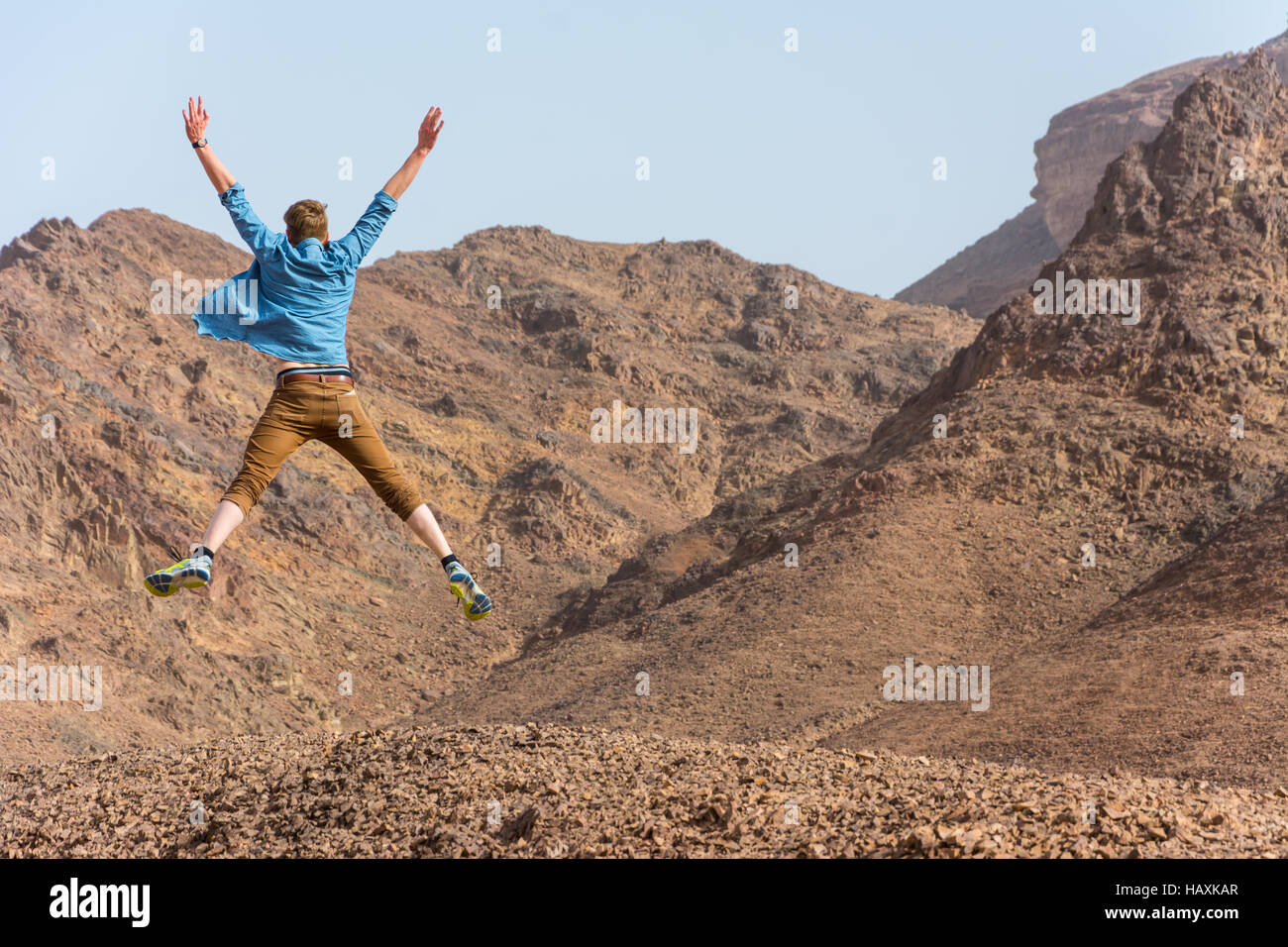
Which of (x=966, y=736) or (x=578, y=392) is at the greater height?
(x=578, y=392)

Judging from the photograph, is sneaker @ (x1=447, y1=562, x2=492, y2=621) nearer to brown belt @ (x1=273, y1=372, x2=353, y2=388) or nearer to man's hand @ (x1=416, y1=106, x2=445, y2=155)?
brown belt @ (x1=273, y1=372, x2=353, y2=388)

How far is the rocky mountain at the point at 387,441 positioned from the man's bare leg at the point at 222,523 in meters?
16.1

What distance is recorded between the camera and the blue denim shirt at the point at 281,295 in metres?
6.69

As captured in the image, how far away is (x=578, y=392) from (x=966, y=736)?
41687mm

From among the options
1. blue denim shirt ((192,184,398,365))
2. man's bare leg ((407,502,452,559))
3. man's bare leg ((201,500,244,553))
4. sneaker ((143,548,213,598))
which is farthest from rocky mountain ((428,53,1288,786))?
sneaker ((143,548,213,598))

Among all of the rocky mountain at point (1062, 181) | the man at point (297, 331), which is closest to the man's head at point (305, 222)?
the man at point (297, 331)

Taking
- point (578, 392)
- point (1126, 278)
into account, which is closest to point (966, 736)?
point (1126, 278)

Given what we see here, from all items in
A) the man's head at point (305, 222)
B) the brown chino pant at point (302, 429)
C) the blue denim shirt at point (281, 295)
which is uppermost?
the man's head at point (305, 222)

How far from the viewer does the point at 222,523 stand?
6.40 metres

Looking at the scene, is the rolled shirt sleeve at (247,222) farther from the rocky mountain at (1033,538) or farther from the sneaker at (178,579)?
the rocky mountain at (1033,538)

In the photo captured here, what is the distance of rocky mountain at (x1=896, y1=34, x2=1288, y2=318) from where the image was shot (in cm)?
10850

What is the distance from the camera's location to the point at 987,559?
26.6m

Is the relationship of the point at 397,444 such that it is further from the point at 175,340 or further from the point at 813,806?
the point at 813,806

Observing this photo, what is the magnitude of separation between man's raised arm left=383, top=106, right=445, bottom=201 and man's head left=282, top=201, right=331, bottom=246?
0.38 m
